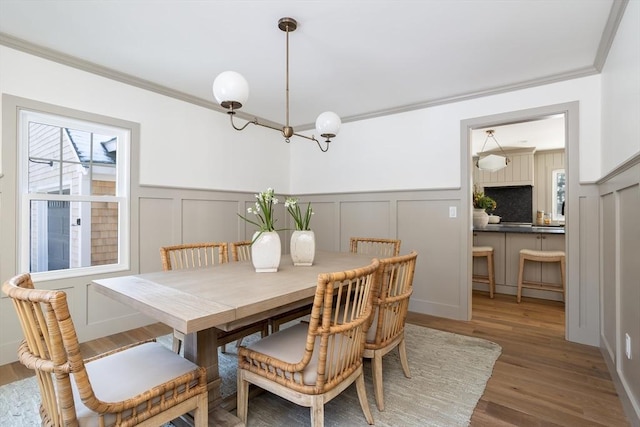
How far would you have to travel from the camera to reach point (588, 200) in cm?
271

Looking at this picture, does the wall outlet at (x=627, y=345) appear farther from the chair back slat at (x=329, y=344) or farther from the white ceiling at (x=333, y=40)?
the white ceiling at (x=333, y=40)

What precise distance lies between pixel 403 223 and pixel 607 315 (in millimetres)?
1854

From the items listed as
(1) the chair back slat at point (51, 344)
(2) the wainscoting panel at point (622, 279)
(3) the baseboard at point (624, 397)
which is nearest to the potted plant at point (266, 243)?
(1) the chair back slat at point (51, 344)

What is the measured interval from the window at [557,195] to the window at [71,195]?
24.9ft

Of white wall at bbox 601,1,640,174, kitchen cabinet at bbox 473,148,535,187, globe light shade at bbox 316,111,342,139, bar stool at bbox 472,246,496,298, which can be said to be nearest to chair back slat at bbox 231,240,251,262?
globe light shade at bbox 316,111,342,139

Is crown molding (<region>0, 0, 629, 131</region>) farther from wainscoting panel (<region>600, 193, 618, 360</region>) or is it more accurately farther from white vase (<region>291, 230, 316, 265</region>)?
Answer: white vase (<region>291, 230, 316, 265</region>)

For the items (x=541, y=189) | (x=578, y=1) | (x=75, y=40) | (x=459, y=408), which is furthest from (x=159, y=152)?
(x=541, y=189)

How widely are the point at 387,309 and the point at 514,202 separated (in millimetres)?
6488

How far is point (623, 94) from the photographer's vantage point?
196 cm

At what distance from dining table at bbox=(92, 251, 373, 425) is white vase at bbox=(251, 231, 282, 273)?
47mm

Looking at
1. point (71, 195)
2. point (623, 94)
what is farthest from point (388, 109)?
point (71, 195)

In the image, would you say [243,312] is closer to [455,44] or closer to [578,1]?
[455,44]

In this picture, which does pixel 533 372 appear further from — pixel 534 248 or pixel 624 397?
pixel 534 248

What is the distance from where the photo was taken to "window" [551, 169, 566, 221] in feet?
21.8
